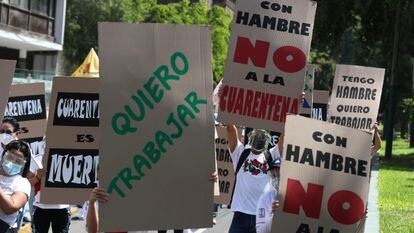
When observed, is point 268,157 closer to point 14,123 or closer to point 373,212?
point 14,123

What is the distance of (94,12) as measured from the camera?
163ft

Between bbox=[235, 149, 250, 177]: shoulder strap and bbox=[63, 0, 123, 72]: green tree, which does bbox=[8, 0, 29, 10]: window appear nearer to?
bbox=[63, 0, 123, 72]: green tree

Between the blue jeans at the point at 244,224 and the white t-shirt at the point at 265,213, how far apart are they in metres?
1.25

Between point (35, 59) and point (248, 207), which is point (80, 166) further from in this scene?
point (35, 59)

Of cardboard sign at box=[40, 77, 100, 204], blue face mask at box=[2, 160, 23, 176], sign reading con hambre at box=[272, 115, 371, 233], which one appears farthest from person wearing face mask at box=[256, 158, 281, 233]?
blue face mask at box=[2, 160, 23, 176]

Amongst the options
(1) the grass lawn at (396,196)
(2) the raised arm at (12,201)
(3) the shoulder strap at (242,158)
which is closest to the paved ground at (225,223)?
(1) the grass lawn at (396,196)

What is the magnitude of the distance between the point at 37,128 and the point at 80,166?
278cm

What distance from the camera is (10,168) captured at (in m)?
7.04

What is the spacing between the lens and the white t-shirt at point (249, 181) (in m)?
8.73

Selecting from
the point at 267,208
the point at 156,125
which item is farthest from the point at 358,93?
the point at 156,125

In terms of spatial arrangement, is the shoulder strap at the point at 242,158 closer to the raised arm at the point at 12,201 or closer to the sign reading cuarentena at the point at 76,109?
the sign reading cuarentena at the point at 76,109

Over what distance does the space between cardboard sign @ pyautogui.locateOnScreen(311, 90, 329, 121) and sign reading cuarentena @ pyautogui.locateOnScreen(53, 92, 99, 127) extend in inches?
252

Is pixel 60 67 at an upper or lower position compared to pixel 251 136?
lower

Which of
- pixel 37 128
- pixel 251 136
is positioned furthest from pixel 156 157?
pixel 37 128
